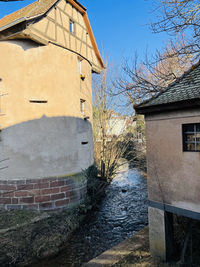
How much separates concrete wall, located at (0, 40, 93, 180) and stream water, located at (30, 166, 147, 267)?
2512 mm

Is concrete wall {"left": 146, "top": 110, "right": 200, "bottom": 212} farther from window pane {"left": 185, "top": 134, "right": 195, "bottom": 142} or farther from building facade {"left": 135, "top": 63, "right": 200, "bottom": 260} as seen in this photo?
window pane {"left": 185, "top": 134, "right": 195, "bottom": 142}

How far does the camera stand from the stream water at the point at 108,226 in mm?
5812

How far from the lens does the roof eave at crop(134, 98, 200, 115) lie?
4.04m

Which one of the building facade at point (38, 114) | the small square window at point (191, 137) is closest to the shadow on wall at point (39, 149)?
the building facade at point (38, 114)

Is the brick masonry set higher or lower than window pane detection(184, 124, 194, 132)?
lower

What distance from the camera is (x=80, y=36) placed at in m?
9.51

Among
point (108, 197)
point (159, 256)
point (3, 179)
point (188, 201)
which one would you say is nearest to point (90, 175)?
point (108, 197)

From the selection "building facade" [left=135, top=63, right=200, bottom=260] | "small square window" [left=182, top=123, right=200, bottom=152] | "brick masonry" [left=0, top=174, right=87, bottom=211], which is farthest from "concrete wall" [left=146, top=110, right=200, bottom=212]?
"brick masonry" [left=0, top=174, right=87, bottom=211]

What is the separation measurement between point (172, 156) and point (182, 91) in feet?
5.29

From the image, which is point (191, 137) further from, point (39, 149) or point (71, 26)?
point (71, 26)

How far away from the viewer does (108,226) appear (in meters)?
7.64

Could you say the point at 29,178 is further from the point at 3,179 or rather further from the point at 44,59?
the point at 44,59

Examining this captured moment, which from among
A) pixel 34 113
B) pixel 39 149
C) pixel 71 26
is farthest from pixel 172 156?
pixel 71 26

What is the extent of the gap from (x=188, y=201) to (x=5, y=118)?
6.85 meters
